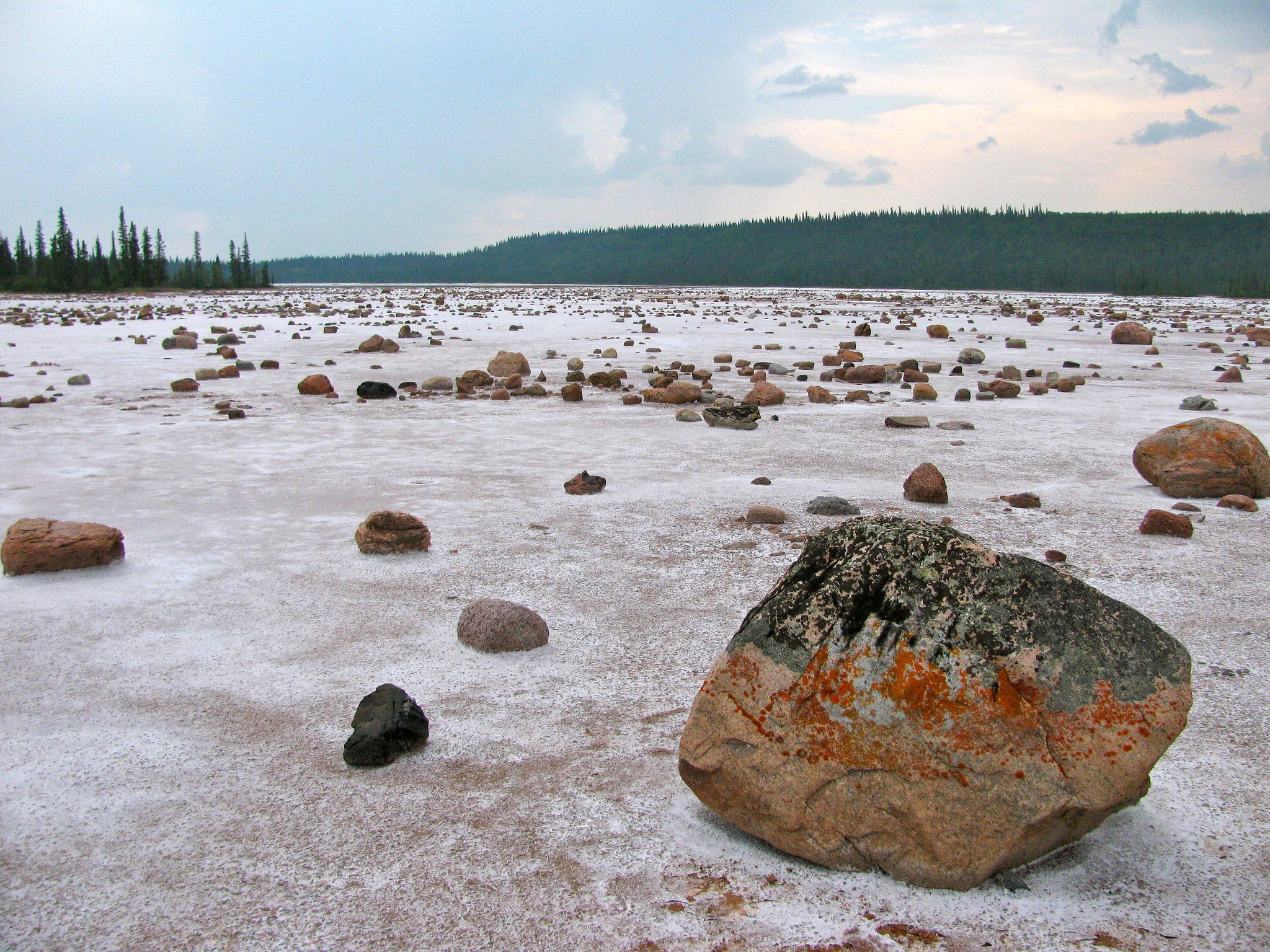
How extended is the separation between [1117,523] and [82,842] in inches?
217

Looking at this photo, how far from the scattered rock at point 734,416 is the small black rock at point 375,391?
159 inches

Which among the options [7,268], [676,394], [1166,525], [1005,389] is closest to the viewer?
[1166,525]

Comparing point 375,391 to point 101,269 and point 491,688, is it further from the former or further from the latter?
point 101,269

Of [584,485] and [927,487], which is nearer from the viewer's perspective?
[927,487]

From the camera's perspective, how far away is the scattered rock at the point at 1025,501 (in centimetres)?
611

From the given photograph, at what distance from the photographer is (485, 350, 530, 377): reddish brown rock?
44.5 ft

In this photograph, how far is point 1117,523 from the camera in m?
5.74

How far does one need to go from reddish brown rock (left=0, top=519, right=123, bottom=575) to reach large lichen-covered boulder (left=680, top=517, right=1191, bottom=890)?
3.60 m

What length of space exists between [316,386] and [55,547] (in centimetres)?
695

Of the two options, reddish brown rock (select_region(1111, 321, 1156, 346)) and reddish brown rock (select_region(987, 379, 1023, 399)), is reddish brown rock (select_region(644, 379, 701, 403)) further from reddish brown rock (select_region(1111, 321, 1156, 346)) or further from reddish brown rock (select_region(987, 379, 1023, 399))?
reddish brown rock (select_region(1111, 321, 1156, 346))

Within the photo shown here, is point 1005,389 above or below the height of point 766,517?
above

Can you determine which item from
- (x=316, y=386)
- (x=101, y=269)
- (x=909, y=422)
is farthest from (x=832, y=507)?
(x=101, y=269)

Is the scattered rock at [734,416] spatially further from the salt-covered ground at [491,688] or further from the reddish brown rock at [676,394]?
the reddish brown rock at [676,394]

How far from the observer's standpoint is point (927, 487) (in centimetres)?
616
